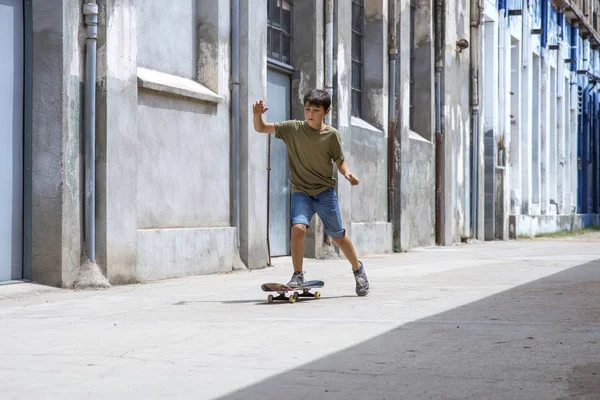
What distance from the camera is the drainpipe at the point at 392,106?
56.8 feet

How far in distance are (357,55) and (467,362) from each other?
41.7 feet

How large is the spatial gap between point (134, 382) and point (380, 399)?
3.43 feet

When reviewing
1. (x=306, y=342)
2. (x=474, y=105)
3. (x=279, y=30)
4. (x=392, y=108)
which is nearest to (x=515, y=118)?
(x=474, y=105)

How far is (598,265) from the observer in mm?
12266

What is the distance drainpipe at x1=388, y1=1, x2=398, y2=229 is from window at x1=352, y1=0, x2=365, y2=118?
1.59 ft

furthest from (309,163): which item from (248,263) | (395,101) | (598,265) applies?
(395,101)

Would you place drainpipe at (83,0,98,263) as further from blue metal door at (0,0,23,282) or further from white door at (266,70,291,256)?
white door at (266,70,291,256)

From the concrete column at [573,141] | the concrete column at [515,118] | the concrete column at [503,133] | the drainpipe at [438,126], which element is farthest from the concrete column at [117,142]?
the concrete column at [573,141]

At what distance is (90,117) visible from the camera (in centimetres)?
924

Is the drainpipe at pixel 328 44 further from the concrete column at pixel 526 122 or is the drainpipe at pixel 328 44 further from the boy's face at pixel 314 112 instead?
the concrete column at pixel 526 122

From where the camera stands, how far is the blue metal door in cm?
886

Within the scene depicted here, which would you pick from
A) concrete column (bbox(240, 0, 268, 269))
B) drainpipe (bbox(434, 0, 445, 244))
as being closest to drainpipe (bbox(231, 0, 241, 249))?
concrete column (bbox(240, 0, 268, 269))

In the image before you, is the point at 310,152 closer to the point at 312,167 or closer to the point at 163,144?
the point at 312,167

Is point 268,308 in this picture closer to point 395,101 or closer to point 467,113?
point 395,101
